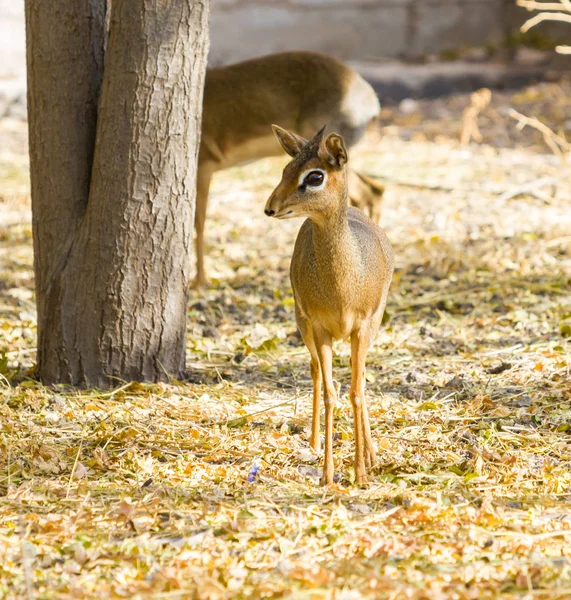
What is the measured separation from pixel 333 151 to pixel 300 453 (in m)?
1.16

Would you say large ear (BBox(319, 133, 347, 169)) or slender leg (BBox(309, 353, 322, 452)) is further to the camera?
slender leg (BBox(309, 353, 322, 452))

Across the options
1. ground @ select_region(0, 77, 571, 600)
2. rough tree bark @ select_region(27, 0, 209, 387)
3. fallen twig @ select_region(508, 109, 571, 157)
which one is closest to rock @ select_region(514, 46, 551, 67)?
fallen twig @ select_region(508, 109, 571, 157)

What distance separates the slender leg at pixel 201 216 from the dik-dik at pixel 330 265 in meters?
2.44

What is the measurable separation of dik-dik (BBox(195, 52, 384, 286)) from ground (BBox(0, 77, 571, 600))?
0.67m

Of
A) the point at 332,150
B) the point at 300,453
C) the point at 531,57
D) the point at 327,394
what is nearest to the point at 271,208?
the point at 332,150

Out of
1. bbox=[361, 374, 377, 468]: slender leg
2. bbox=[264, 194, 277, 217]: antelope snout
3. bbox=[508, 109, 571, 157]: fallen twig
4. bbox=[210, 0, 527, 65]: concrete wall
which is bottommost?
bbox=[361, 374, 377, 468]: slender leg

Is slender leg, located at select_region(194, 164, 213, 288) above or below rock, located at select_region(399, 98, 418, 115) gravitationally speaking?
below

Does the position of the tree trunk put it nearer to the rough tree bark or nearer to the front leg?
the rough tree bark

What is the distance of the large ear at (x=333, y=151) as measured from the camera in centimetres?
287

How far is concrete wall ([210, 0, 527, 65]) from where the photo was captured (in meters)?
11.6

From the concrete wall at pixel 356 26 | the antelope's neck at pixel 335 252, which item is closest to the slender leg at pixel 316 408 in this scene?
the antelope's neck at pixel 335 252

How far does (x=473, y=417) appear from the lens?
12.2 feet

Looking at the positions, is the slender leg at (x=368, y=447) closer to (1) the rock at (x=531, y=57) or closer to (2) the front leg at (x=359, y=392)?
(2) the front leg at (x=359, y=392)

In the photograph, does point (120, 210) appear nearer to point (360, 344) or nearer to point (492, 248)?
point (360, 344)
